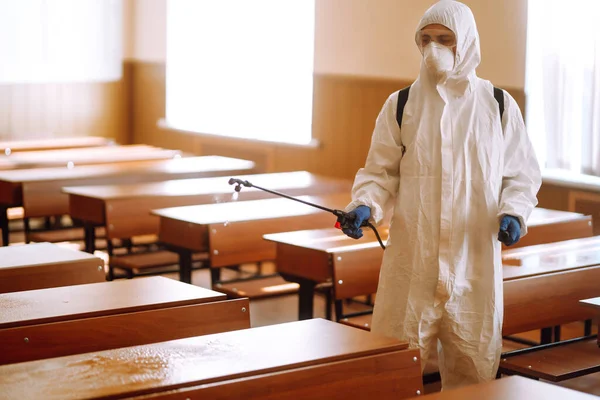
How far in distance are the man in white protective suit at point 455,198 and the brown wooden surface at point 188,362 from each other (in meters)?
0.43

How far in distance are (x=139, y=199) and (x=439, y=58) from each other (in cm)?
263

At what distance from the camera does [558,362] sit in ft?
11.2

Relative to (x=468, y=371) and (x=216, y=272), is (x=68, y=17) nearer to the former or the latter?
(x=216, y=272)

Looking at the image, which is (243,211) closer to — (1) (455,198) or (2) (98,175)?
(2) (98,175)

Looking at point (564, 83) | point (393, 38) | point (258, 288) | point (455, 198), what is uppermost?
point (393, 38)

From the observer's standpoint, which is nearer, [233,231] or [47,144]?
[233,231]

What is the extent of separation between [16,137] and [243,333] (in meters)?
6.80

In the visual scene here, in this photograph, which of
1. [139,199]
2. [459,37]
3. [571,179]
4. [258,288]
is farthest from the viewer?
[571,179]

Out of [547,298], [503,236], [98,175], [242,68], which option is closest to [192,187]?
[98,175]

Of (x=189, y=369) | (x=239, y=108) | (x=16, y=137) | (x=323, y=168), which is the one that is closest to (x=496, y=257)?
(x=189, y=369)

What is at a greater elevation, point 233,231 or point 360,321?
point 233,231

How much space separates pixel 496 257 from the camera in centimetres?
291

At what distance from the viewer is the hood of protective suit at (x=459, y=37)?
112 inches

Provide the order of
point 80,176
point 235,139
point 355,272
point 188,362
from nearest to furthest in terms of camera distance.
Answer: point 188,362
point 355,272
point 80,176
point 235,139
